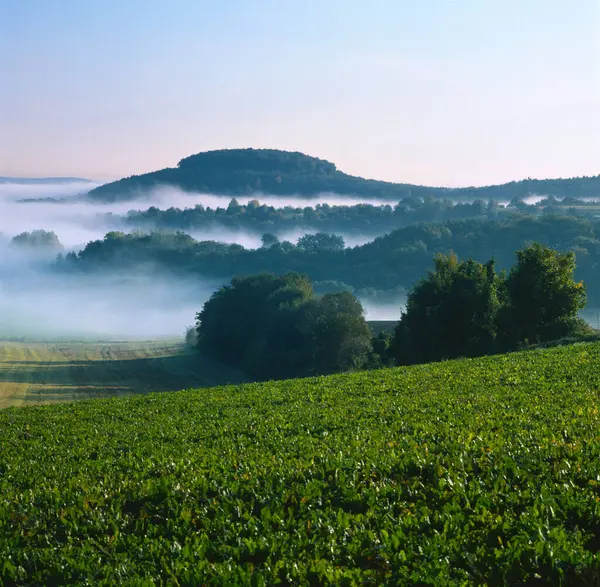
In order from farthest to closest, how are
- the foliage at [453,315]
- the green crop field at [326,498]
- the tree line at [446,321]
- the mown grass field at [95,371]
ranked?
the mown grass field at [95,371], the foliage at [453,315], the tree line at [446,321], the green crop field at [326,498]

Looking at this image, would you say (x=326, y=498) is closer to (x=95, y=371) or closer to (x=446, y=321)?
(x=446, y=321)

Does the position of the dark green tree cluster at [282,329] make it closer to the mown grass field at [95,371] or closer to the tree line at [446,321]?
the tree line at [446,321]

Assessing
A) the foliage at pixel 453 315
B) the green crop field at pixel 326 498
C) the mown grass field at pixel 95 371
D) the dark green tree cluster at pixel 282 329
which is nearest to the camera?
the green crop field at pixel 326 498

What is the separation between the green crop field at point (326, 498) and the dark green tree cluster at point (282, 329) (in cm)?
6345

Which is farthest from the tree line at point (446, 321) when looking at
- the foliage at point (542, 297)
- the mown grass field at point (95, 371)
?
the mown grass field at point (95, 371)

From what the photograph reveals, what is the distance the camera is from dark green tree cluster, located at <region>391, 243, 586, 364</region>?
53188 millimetres

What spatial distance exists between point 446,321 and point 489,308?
3.74 meters

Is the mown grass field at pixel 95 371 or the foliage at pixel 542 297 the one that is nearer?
the foliage at pixel 542 297

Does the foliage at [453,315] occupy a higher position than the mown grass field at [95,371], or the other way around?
the foliage at [453,315]

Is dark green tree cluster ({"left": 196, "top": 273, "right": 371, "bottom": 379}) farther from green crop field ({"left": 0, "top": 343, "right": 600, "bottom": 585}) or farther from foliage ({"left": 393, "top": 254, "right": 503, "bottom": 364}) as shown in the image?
green crop field ({"left": 0, "top": 343, "right": 600, "bottom": 585})

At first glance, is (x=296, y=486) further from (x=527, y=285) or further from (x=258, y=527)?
(x=527, y=285)

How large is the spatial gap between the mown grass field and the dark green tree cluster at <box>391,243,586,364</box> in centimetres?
2835

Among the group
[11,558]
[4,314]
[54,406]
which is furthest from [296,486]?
[4,314]

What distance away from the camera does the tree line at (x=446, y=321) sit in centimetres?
5344
